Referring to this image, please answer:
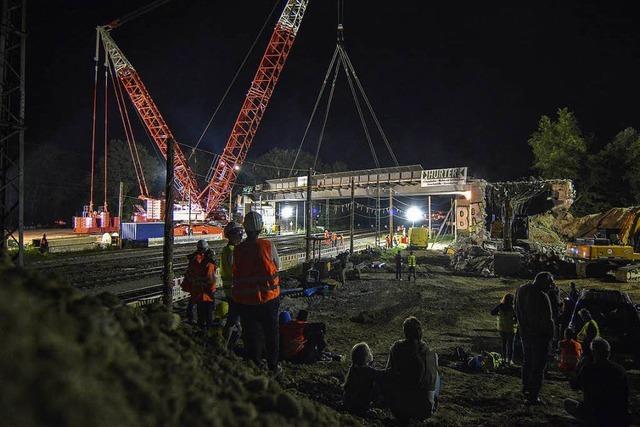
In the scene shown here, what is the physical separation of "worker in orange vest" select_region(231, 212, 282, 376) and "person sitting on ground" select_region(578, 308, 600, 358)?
12.3ft

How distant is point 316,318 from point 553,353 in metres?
5.59

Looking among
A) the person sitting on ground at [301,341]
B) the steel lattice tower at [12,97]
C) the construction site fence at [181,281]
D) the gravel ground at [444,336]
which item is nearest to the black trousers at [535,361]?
the gravel ground at [444,336]

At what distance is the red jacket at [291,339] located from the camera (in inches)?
242

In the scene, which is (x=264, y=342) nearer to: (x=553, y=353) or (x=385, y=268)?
(x=553, y=353)

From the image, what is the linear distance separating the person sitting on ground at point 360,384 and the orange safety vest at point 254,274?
1.27 meters

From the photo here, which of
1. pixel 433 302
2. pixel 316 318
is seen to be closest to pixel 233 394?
pixel 316 318

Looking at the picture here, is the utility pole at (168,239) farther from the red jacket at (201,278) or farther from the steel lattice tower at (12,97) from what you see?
the steel lattice tower at (12,97)

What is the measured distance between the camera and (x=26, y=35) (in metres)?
9.87

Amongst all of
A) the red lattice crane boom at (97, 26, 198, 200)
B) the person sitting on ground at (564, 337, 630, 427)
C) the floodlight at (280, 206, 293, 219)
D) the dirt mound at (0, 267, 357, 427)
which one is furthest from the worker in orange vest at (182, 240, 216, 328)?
the floodlight at (280, 206, 293, 219)

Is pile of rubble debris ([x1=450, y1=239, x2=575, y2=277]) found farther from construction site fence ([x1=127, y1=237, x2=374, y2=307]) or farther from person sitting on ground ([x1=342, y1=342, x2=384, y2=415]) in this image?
person sitting on ground ([x1=342, y1=342, x2=384, y2=415])

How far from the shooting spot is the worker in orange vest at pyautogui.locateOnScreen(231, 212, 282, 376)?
4.30 m

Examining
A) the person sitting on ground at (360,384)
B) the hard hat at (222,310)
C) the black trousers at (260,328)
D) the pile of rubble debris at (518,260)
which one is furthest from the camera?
the pile of rubble debris at (518,260)

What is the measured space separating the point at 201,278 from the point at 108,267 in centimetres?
1425

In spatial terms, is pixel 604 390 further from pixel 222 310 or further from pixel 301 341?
pixel 222 310
